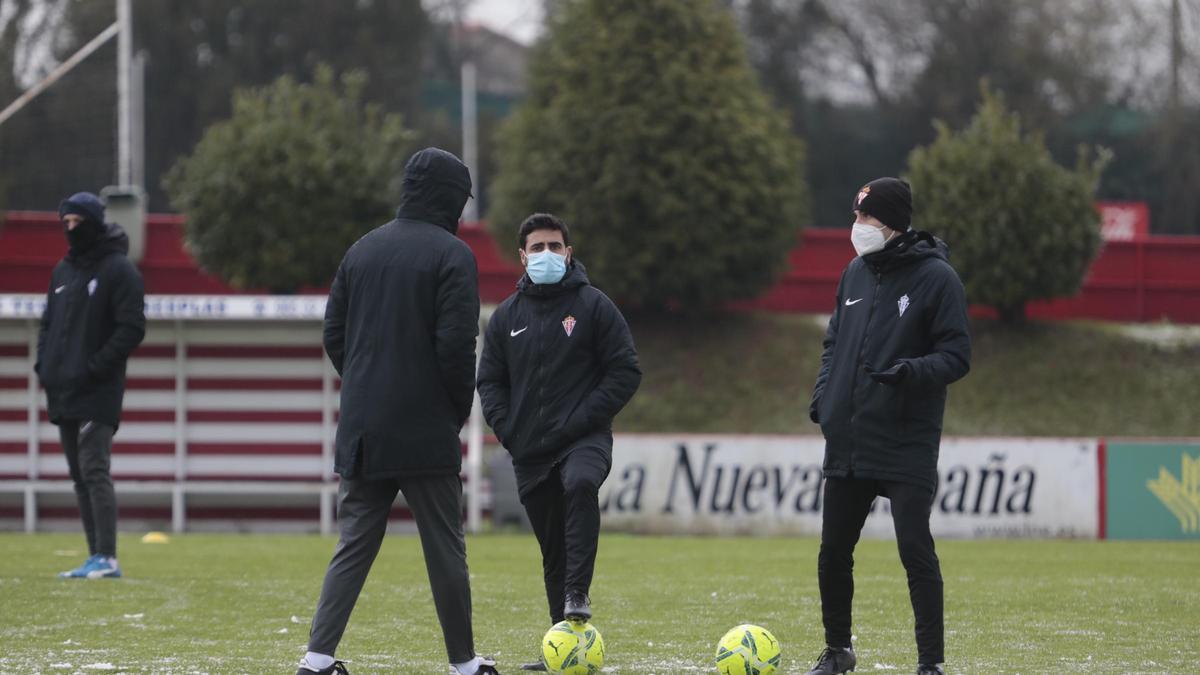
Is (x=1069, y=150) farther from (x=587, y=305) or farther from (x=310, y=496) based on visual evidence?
(x=587, y=305)

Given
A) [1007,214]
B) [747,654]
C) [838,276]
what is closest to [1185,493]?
[1007,214]

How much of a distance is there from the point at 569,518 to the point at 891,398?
1.58 metres

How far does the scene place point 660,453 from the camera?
17.7 meters

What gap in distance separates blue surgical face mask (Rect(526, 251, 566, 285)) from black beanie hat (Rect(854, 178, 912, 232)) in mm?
1416

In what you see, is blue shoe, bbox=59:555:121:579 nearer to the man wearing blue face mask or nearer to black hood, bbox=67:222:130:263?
black hood, bbox=67:222:130:263

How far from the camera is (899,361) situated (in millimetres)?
6824

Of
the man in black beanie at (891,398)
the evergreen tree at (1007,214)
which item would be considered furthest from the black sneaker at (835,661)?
the evergreen tree at (1007,214)

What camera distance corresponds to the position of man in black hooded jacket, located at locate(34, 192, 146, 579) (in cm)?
1059

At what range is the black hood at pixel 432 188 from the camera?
6.77 metres

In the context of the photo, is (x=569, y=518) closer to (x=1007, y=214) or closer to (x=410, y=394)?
(x=410, y=394)

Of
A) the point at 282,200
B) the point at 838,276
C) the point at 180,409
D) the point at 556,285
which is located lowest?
the point at 180,409

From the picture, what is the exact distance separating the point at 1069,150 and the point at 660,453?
92.1 ft

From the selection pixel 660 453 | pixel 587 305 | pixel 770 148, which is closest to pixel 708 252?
pixel 770 148

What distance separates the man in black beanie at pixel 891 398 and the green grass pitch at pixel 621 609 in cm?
57
